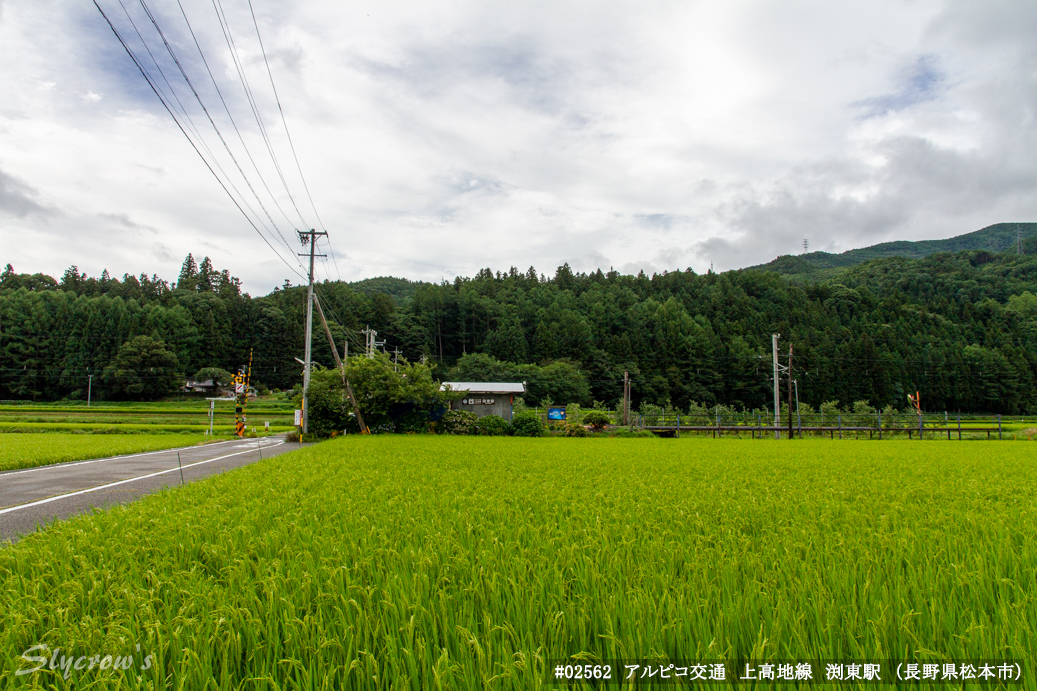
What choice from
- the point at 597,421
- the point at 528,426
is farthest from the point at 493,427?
the point at 597,421

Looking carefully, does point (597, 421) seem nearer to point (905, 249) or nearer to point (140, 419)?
point (140, 419)

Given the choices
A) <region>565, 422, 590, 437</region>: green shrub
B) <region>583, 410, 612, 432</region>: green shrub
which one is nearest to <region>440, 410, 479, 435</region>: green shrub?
<region>565, 422, 590, 437</region>: green shrub

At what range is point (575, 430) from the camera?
29172 millimetres

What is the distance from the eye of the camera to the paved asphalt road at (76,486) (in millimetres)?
5504

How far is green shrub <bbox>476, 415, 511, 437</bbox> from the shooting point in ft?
89.5

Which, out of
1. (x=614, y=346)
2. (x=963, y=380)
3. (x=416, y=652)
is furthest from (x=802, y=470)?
(x=963, y=380)

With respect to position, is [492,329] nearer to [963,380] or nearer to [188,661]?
[963,380]

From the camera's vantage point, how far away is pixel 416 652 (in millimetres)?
1756

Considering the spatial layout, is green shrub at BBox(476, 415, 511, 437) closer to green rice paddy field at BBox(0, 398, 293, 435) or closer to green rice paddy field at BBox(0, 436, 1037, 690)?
green rice paddy field at BBox(0, 398, 293, 435)

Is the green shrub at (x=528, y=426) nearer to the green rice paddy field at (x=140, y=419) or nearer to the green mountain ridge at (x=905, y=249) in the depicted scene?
the green rice paddy field at (x=140, y=419)

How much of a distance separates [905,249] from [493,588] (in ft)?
568

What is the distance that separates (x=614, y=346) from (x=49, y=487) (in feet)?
226

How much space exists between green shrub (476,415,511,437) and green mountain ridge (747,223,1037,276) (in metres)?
111

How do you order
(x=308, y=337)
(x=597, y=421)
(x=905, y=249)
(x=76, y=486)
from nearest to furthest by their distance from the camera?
(x=76, y=486) < (x=308, y=337) < (x=597, y=421) < (x=905, y=249)
